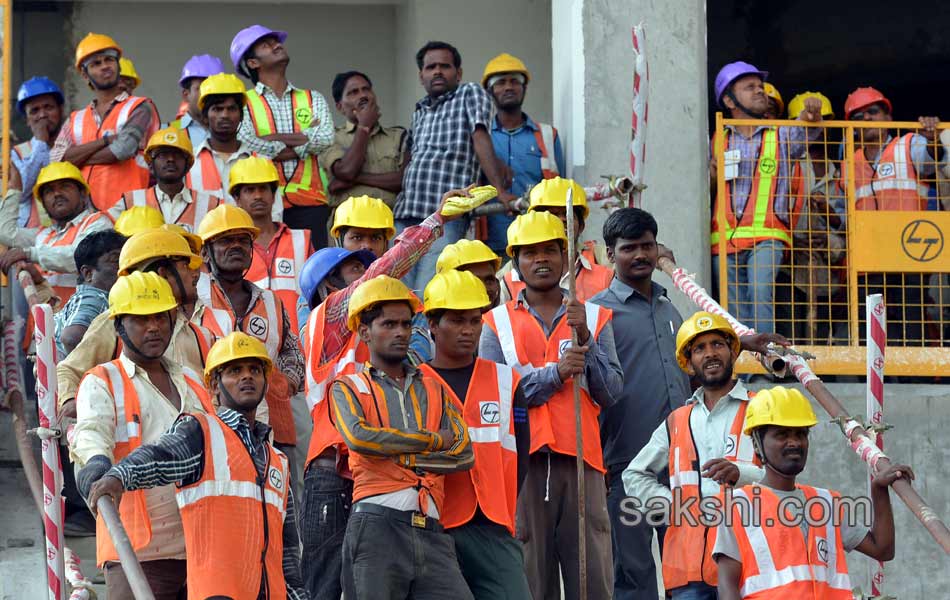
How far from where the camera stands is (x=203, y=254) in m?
10.3

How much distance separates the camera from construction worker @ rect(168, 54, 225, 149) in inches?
506

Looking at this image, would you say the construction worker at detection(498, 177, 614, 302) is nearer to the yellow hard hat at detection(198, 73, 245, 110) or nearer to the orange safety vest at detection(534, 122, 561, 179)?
the orange safety vest at detection(534, 122, 561, 179)

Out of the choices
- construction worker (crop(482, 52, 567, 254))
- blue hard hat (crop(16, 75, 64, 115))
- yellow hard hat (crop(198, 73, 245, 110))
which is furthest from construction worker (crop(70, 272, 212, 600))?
blue hard hat (crop(16, 75, 64, 115))

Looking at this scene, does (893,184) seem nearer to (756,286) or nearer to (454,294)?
(756,286)

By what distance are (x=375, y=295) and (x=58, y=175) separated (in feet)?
12.9

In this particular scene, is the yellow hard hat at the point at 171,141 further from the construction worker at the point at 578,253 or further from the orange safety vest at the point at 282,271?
the construction worker at the point at 578,253

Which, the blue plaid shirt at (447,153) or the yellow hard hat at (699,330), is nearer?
the yellow hard hat at (699,330)

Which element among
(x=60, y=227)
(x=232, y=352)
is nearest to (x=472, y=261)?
(x=232, y=352)

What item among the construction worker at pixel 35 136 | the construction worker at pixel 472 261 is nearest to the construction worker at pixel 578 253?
the construction worker at pixel 472 261

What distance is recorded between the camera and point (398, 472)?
8.20 metres

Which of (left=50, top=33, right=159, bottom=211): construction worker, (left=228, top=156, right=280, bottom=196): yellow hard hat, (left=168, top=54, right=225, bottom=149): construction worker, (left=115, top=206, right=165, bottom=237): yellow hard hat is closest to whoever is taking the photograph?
(left=115, top=206, right=165, bottom=237): yellow hard hat

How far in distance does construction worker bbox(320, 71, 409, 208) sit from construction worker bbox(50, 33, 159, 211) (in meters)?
1.28

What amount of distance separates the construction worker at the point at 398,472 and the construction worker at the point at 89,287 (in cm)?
182

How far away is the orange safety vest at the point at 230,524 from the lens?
7684 mm
